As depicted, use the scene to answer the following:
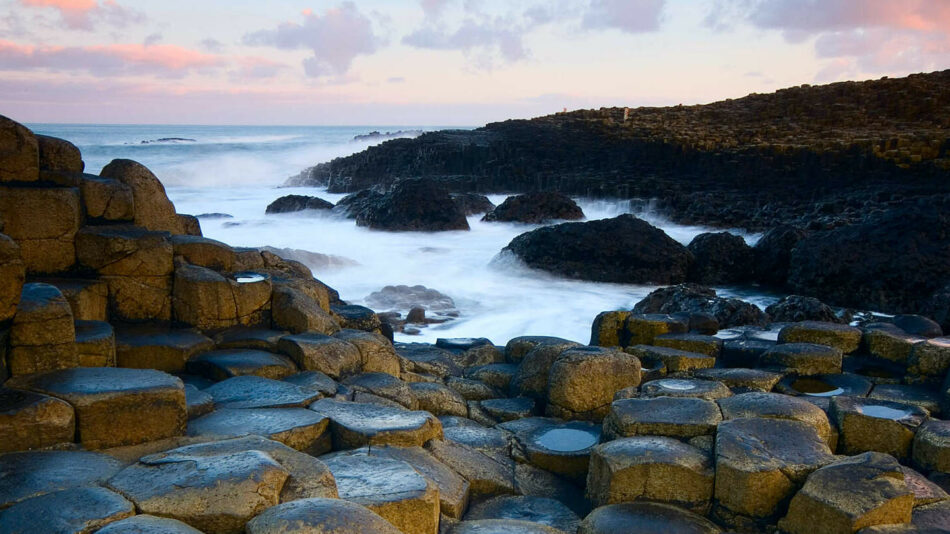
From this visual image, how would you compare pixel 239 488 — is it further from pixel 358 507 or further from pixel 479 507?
pixel 479 507

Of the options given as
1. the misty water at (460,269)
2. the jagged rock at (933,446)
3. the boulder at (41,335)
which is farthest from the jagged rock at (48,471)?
the misty water at (460,269)

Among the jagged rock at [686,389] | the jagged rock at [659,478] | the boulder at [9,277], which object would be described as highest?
the boulder at [9,277]

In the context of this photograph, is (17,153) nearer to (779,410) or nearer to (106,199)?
(106,199)

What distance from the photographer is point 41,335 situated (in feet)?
12.5

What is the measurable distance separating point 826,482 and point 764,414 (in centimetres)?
77

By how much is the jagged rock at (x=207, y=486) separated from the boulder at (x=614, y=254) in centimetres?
923

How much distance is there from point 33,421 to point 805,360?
16.7 ft

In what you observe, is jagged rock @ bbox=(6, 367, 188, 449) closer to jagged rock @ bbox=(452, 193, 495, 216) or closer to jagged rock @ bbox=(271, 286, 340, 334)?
jagged rock @ bbox=(271, 286, 340, 334)

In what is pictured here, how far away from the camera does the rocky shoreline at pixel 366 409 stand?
3088 mm

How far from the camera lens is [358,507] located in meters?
2.73

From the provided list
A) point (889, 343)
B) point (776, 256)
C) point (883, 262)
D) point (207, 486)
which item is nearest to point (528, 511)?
point (207, 486)

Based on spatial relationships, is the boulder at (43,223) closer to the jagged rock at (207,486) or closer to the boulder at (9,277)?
the boulder at (9,277)

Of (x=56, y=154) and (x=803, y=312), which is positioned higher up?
(x=56, y=154)

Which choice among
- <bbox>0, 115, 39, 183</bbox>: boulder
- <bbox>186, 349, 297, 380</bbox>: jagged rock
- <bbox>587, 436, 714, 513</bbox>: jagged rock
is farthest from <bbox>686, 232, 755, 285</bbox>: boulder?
<bbox>0, 115, 39, 183</bbox>: boulder
